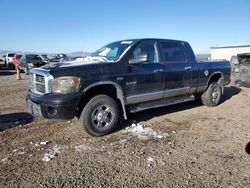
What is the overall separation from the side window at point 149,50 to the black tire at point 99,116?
1278mm

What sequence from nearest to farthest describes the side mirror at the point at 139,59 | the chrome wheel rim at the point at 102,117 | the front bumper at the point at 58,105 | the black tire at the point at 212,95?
the front bumper at the point at 58,105
the chrome wheel rim at the point at 102,117
the side mirror at the point at 139,59
the black tire at the point at 212,95

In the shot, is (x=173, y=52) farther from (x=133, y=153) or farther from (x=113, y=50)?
(x=133, y=153)

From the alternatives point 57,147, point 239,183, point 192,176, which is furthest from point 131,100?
point 239,183

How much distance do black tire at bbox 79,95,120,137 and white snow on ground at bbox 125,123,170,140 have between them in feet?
1.59

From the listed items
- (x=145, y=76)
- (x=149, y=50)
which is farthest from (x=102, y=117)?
(x=149, y=50)

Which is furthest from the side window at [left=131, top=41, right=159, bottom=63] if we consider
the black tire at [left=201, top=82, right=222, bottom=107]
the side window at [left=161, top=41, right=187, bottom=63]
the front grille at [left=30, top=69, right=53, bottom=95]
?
the black tire at [left=201, top=82, right=222, bottom=107]

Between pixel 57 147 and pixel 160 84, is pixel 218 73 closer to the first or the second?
pixel 160 84

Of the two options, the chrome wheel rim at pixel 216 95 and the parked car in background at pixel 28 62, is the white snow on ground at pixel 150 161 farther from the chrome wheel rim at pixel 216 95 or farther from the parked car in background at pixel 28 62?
the parked car in background at pixel 28 62

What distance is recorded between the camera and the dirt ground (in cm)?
336

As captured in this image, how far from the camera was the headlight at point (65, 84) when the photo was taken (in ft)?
14.8

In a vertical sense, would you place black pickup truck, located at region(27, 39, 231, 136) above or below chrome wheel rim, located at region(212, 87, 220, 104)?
above

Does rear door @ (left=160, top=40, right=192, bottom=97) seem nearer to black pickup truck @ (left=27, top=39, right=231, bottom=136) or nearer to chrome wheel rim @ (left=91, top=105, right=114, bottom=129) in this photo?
black pickup truck @ (left=27, top=39, right=231, bottom=136)

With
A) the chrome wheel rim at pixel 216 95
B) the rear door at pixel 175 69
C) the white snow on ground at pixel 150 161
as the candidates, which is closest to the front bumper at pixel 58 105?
the white snow on ground at pixel 150 161

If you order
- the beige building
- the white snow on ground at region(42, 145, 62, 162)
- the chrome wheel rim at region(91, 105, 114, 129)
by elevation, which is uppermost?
the beige building
